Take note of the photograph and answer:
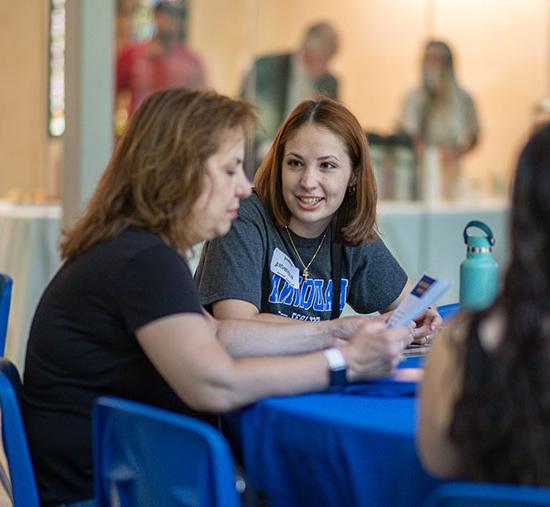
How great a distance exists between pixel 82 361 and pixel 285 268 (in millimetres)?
767

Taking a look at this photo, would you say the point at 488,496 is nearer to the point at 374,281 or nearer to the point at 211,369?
the point at 211,369

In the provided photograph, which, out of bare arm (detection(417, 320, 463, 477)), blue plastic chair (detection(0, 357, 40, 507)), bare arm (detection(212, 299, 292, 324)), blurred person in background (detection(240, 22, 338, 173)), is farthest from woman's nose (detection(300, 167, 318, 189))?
blurred person in background (detection(240, 22, 338, 173))

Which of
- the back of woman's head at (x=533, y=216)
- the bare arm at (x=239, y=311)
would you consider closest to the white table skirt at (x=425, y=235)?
the bare arm at (x=239, y=311)

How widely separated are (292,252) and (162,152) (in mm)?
726

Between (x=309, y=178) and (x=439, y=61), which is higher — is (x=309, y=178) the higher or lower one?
the lower one

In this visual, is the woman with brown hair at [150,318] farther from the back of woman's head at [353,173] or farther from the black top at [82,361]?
the back of woman's head at [353,173]

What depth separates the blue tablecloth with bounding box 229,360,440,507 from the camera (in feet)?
4.98

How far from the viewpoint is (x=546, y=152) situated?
4.00ft

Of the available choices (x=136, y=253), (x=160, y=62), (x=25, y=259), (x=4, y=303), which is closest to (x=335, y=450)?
(x=136, y=253)

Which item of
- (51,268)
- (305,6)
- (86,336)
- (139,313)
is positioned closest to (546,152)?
(139,313)

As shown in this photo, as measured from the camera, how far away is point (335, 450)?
1573 millimetres

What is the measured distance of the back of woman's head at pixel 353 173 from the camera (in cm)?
255

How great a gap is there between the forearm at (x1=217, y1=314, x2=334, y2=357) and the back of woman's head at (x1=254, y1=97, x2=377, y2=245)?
0.49 m

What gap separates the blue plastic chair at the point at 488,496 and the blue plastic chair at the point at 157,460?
0.31 m
